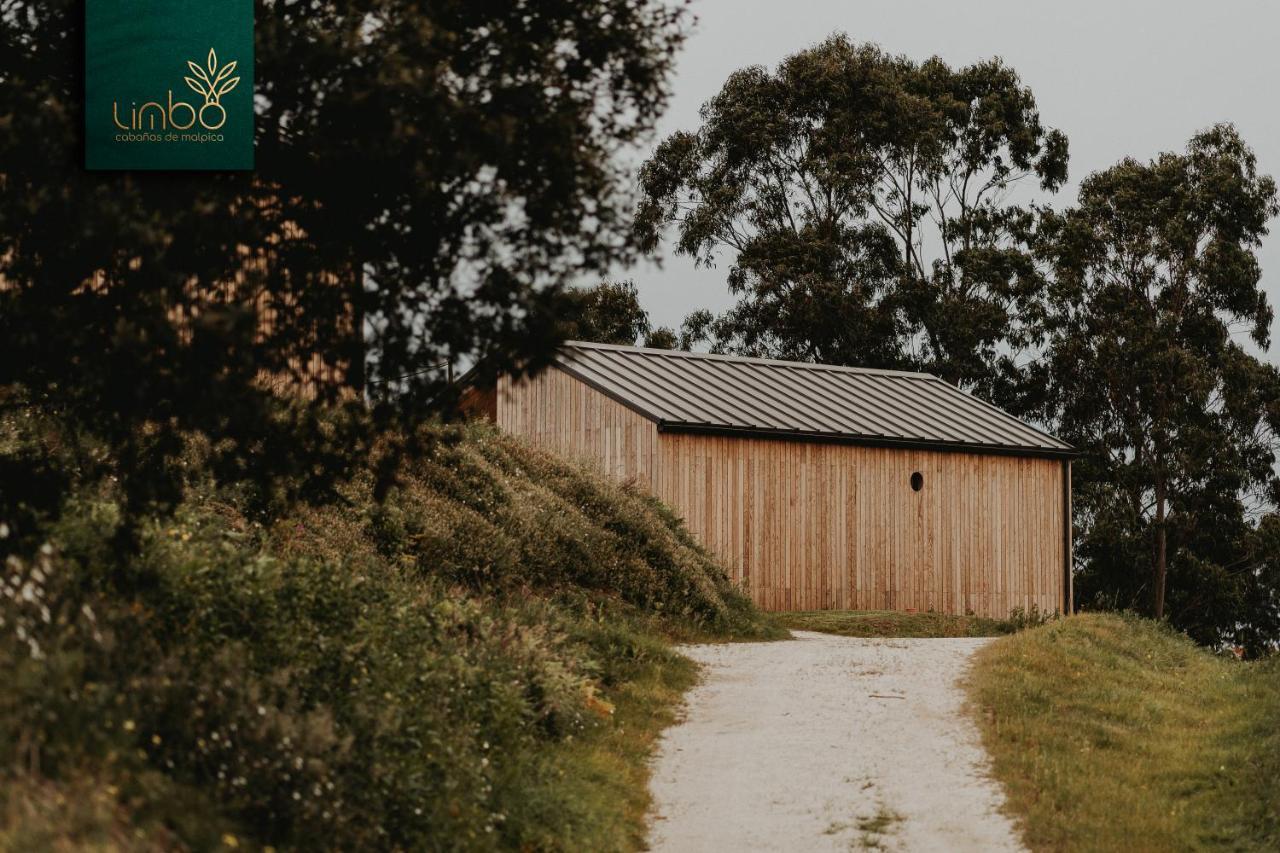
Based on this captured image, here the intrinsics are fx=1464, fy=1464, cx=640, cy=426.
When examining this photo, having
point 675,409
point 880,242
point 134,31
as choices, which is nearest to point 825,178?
point 880,242

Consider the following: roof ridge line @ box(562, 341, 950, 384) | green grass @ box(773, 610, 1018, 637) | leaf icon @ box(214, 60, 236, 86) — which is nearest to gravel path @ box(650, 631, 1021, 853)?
leaf icon @ box(214, 60, 236, 86)

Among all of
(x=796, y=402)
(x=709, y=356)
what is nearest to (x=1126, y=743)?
(x=796, y=402)

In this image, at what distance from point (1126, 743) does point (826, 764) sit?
8.68ft

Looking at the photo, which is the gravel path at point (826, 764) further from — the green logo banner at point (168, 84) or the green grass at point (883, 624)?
the green grass at point (883, 624)

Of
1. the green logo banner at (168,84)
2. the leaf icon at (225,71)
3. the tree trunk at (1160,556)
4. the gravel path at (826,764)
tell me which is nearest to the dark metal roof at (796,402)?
the gravel path at (826,764)

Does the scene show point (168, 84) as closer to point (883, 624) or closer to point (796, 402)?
point (883, 624)

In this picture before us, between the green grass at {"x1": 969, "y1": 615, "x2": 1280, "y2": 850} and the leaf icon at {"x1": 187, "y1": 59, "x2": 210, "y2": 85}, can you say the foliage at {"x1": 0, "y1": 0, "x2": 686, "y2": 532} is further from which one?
the green grass at {"x1": 969, "y1": 615, "x2": 1280, "y2": 850}

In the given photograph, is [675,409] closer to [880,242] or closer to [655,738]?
[655,738]

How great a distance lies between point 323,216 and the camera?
7012 mm

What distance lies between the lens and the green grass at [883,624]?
2075 cm

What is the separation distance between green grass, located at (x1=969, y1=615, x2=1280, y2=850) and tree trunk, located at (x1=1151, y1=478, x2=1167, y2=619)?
72.1 feet

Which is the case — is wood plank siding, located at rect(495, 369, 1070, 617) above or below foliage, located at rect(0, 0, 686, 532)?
below

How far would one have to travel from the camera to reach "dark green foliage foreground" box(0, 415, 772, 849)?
5910 millimetres

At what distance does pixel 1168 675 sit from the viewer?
15.5 m
